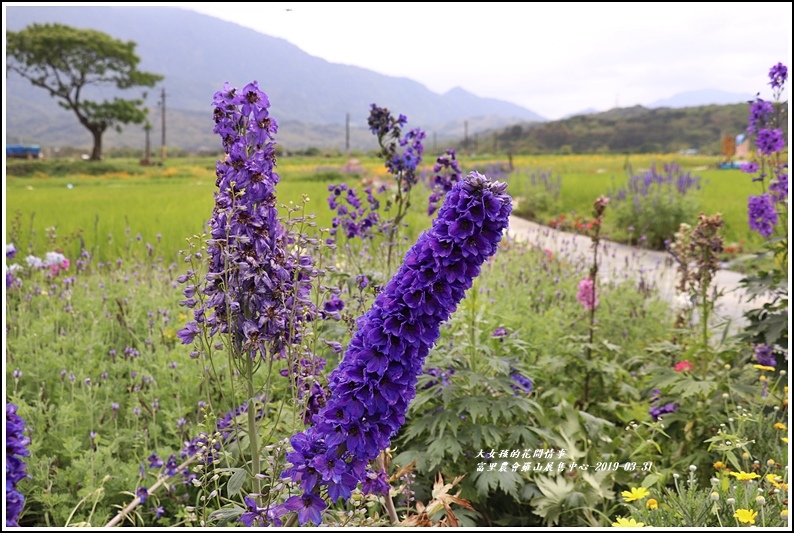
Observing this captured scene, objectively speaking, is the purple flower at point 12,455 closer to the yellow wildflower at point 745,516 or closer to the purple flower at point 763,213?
the yellow wildflower at point 745,516

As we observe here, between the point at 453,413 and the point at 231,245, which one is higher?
the point at 231,245

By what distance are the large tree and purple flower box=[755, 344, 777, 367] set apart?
21.0 metres

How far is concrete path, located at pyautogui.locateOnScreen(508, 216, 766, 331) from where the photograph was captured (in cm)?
607

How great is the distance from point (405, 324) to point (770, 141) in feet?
13.0

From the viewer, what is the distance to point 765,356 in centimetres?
345

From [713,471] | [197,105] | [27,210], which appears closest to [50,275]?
[27,210]

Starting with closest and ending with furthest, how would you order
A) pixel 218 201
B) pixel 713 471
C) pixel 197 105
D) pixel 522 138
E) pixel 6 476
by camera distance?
pixel 6 476 → pixel 218 201 → pixel 713 471 → pixel 522 138 → pixel 197 105

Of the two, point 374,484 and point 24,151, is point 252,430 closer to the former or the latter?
point 374,484

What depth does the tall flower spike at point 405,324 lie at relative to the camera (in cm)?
123

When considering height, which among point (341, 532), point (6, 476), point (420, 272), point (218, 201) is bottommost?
point (341, 532)

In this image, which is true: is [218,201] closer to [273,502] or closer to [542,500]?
[273,502]

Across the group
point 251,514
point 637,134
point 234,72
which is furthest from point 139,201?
point 234,72

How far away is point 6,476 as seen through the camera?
3.97 feet

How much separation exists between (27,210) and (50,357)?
6.68 meters
